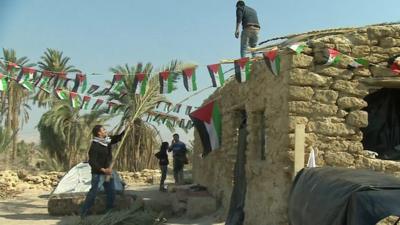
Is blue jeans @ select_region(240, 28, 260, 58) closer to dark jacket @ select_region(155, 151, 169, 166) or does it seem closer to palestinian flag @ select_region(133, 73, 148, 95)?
palestinian flag @ select_region(133, 73, 148, 95)

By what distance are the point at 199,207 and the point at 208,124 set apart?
1558 millimetres

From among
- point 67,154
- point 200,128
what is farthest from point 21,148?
point 200,128

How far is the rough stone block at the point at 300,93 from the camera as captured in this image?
6.26 meters

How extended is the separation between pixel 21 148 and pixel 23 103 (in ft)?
25.9

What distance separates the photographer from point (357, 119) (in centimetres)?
639

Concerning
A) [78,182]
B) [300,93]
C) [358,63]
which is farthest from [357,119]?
[78,182]

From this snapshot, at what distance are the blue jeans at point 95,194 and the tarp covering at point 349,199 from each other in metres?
4.64

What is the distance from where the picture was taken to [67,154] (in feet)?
75.6

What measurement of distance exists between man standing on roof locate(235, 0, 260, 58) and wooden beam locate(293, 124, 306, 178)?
10.2ft

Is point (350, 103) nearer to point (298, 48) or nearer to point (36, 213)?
point (298, 48)

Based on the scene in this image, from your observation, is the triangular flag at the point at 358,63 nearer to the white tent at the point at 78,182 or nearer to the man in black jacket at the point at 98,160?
the man in black jacket at the point at 98,160

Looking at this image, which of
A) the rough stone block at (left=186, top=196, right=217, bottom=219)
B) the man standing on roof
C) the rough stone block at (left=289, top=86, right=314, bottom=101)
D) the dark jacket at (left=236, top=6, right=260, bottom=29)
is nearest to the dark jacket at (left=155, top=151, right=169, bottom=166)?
the rough stone block at (left=186, top=196, right=217, bottom=219)

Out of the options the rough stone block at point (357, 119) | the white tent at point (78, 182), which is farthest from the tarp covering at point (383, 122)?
the white tent at point (78, 182)

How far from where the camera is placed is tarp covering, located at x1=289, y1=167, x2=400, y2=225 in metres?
2.84
